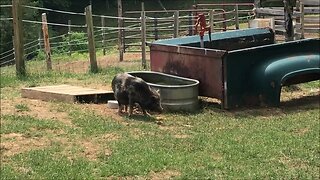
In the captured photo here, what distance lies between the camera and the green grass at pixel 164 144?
567 cm

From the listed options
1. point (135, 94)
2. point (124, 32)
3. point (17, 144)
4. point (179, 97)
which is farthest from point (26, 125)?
point (124, 32)

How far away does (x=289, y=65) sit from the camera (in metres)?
9.09

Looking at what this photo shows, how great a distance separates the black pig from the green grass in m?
0.21

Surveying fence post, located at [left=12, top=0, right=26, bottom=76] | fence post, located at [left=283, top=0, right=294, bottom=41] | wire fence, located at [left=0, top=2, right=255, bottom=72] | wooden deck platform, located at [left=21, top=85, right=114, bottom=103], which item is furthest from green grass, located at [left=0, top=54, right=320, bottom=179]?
wire fence, located at [left=0, top=2, right=255, bottom=72]

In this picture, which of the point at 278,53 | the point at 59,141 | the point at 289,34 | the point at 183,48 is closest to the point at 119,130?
the point at 59,141

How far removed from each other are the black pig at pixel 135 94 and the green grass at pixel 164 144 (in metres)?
0.21

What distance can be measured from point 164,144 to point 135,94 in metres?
1.69

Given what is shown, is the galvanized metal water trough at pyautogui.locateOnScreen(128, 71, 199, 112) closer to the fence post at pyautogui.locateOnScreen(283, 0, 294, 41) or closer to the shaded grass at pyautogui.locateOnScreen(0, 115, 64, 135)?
the shaded grass at pyautogui.locateOnScreen(0, 115, 64, 135)

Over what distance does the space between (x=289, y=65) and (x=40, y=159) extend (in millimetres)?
4506

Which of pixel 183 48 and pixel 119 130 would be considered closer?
pixel 119 130

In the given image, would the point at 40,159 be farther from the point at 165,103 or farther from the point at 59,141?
the point at 165,103

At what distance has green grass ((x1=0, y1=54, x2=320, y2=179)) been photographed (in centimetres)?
567

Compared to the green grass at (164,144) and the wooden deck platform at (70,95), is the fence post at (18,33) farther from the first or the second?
the green grass at (164,144)

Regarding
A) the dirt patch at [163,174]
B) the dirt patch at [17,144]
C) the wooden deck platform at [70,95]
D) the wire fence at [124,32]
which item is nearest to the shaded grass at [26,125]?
the dirt patch at [17,144]
